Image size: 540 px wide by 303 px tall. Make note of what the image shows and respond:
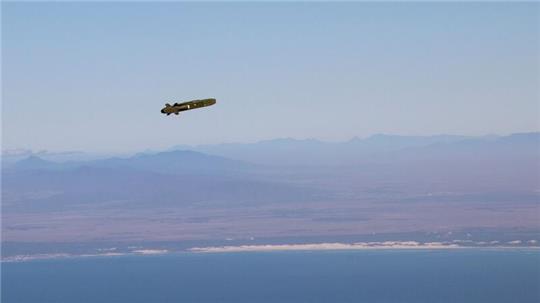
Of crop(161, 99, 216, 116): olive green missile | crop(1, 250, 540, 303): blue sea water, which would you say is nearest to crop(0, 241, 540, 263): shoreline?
crop(1, 250, 540, 303): blue sea water

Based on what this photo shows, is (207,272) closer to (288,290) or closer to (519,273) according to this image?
(288,290)

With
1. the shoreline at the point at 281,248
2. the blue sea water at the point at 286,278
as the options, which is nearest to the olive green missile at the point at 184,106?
the blue sea water at the point at 286,278

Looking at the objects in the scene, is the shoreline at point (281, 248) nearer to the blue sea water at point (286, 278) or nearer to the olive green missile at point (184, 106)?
the blue sea water at point (286, 278)

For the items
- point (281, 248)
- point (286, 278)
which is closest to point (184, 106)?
point (286, 278)

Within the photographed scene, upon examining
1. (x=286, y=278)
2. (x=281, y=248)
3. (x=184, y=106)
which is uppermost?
(x=184, y=106)

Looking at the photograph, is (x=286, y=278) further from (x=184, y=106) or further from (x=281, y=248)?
(x=184, y=106)

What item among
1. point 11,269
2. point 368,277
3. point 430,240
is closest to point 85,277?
point 11,269
